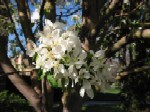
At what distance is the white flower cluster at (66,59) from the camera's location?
86.6 inches

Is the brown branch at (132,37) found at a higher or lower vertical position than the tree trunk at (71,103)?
higher

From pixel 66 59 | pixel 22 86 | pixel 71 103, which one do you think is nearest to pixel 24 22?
pixel 22 86

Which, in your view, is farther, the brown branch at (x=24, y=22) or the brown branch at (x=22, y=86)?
the brown branch at (x=24, y=22)

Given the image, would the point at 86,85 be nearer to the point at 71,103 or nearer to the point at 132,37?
the point at 71,103

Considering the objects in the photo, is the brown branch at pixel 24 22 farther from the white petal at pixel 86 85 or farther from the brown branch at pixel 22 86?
the white petal at pixel 86 85

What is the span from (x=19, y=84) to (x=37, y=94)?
6.9 inches

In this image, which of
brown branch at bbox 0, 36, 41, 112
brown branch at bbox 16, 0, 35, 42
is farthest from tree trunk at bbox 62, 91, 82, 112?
brown branch at bbox 16, 0, 35, 42

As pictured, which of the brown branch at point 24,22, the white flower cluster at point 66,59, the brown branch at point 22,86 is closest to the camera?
the white flower cluster at point 66,59

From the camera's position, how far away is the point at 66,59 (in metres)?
2.21

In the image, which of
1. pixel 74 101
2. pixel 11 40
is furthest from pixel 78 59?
pixel 11 40

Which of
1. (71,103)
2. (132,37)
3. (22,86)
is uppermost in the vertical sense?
(132,37)

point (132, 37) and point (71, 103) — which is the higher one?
point (132, 37)

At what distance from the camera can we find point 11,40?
580 centimetres

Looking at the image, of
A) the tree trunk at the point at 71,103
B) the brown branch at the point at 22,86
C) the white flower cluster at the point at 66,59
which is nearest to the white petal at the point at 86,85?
the white flower cluster at the point at 66,59
